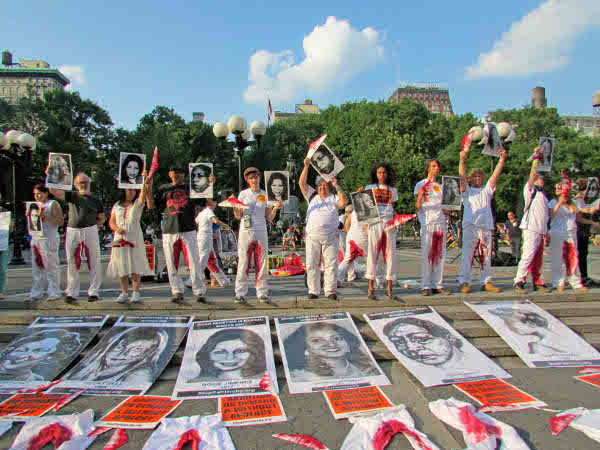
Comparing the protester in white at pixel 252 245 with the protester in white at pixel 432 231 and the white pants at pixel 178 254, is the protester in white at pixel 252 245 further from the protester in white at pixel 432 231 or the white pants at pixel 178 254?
the protester in white at pixel 432 231

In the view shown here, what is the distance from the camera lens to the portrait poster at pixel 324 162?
5.59m

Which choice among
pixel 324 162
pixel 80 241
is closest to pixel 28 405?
pixel 80 241

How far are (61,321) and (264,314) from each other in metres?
2.65

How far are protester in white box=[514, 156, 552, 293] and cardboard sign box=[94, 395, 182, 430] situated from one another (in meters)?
5.21

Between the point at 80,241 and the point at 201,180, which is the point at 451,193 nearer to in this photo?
the point at 201,180

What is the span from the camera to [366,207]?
5.59 metres

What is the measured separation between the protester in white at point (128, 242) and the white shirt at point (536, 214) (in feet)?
19.5

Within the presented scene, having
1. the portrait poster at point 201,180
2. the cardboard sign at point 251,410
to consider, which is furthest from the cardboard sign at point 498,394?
the portrait poster at point 201,180

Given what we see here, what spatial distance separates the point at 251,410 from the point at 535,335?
360 cm

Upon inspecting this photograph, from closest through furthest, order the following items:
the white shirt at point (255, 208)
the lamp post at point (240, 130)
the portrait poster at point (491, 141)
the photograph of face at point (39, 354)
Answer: the photograph of face at point (39, 354)
the white shirt at point (255, 208)
the portrait poster at point (491, 141)
the lamp post at point (240, 130)

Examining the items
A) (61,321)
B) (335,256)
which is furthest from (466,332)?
(61,321)

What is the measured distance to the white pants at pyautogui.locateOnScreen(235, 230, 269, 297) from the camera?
17.9 feet

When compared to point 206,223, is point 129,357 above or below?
below

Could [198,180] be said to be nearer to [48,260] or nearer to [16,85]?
[48,260]
